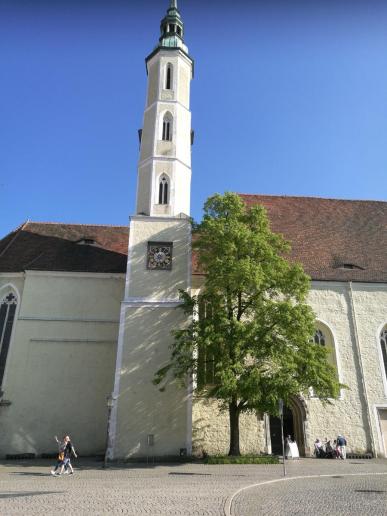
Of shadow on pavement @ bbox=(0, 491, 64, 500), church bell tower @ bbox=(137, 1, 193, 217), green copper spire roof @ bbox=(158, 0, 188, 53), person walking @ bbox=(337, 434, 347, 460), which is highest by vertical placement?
green copper spire roof @ bbox=(158, 0, 188, 53)

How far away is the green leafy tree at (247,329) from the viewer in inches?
570

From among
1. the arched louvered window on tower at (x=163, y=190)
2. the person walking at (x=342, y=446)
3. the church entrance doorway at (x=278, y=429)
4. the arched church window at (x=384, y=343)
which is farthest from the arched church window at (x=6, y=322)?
the arched church window at (x=384, y=343)

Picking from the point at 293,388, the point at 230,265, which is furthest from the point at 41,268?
the point at 293,388

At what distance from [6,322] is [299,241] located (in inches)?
620

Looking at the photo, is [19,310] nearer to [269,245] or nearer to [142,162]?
[142,162]

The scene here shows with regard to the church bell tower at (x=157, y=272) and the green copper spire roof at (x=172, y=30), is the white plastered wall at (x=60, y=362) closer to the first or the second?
the church bell tower at (x=157, y=272)

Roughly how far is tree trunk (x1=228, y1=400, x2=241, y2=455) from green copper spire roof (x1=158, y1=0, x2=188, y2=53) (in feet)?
69.2

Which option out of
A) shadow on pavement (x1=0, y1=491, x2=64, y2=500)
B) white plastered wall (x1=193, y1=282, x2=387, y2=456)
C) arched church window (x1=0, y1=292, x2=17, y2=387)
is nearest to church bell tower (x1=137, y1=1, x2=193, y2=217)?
arched church window (x1=0, y1=292, x2=17, y2=387)

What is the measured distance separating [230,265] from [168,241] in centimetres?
509

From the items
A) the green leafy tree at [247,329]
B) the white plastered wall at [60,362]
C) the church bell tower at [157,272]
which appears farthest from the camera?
the white plastered wall at [60,362]

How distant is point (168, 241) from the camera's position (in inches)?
793

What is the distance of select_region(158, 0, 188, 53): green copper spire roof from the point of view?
26.0 meters

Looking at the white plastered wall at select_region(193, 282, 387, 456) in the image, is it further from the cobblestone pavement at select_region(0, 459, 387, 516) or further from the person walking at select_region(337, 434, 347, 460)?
the cobblestone pavement at select_region(0, 459, 387, 516)

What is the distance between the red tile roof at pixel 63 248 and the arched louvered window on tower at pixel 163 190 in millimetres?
4164
